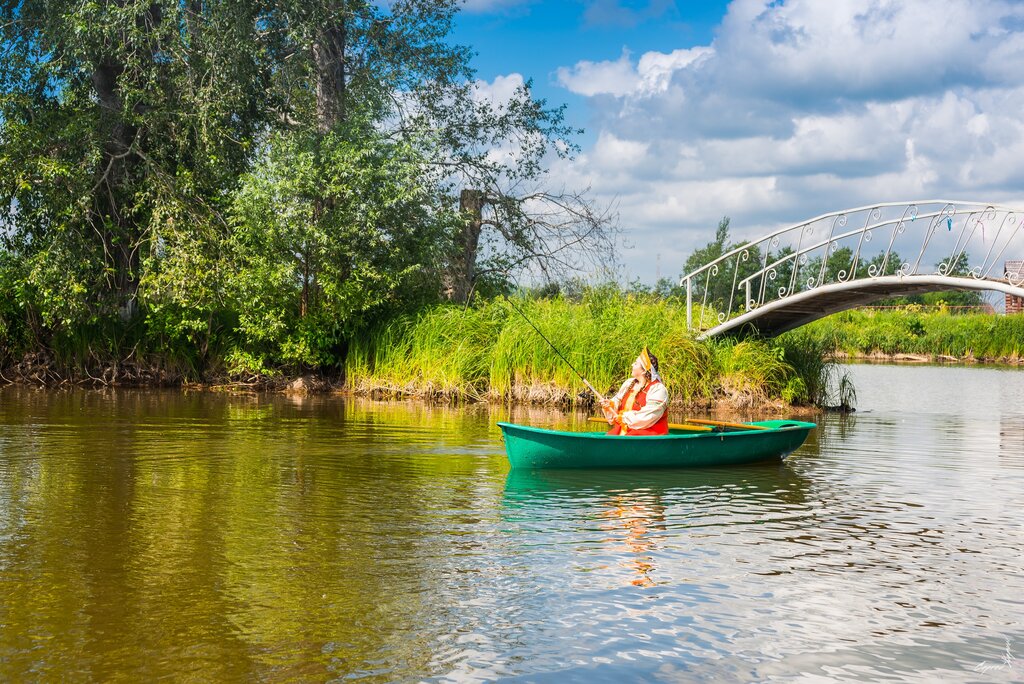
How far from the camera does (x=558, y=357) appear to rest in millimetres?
21422

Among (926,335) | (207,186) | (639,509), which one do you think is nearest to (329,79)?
(207,186)

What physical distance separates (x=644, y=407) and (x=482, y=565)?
229 inches

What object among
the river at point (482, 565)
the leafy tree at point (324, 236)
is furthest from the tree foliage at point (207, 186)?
the river at point (482, 565)

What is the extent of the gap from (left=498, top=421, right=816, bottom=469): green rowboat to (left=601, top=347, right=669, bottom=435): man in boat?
389 millimetres

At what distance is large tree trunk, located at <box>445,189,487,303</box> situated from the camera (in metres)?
25.7

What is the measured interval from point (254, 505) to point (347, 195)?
12975 mm

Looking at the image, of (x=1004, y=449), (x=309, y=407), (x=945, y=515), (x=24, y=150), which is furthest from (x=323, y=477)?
(x=24, y=150)

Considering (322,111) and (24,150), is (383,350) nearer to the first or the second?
(322,111)

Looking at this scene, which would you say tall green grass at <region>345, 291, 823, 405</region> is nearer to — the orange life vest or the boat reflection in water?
the orange life vest

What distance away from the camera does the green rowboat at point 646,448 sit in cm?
1224

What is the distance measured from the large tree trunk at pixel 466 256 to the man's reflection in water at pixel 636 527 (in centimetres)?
1501

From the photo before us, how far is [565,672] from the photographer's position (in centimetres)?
565

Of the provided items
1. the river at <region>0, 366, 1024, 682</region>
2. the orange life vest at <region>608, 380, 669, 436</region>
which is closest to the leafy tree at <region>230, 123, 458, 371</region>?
the river at <region>0, 366, 1024, 682</region>

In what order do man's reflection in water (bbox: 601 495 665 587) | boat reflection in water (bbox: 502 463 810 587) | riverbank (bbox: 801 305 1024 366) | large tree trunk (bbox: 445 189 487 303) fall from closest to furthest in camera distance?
1. man's reflection in water (bbox: 601 495 665 587)
2. boat reflection in water (bbox: 502 463 810 587)
3. large tree trunk (bbox: 445 189 487 303)
4. riverbank (bbox: 801 305 1024 366)
